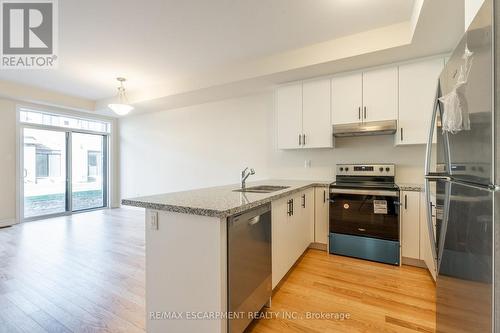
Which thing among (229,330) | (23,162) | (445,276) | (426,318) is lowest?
(426,318)

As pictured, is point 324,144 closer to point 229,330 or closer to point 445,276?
point 445,276

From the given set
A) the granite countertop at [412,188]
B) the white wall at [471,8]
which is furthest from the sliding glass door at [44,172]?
the white wall at [471,8]

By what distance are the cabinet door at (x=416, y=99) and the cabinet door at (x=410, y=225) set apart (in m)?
0.68

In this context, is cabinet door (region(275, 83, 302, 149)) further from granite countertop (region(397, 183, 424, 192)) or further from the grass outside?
the grass outside

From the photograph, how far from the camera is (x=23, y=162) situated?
492cm

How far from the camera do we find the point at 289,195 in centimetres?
238

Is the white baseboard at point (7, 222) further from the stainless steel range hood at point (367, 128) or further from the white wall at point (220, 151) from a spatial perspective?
the stainless steel range hood at point (367, 128)

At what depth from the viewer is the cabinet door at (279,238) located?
6.74ft

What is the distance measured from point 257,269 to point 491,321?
1221 millimetres

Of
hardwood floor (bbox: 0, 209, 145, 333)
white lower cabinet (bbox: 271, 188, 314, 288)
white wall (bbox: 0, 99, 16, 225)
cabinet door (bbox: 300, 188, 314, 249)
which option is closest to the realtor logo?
white wall (bbox: 0, 99, 16, 225)

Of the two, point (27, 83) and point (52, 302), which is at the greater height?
point (27, 83)

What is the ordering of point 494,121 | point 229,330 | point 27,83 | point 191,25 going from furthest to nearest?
point 27,83
point 191,25
point 229,330
point 494,121

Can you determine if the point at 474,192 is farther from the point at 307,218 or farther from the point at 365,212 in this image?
the point at 307,218

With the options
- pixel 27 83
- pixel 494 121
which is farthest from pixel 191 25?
pixel 27 83
